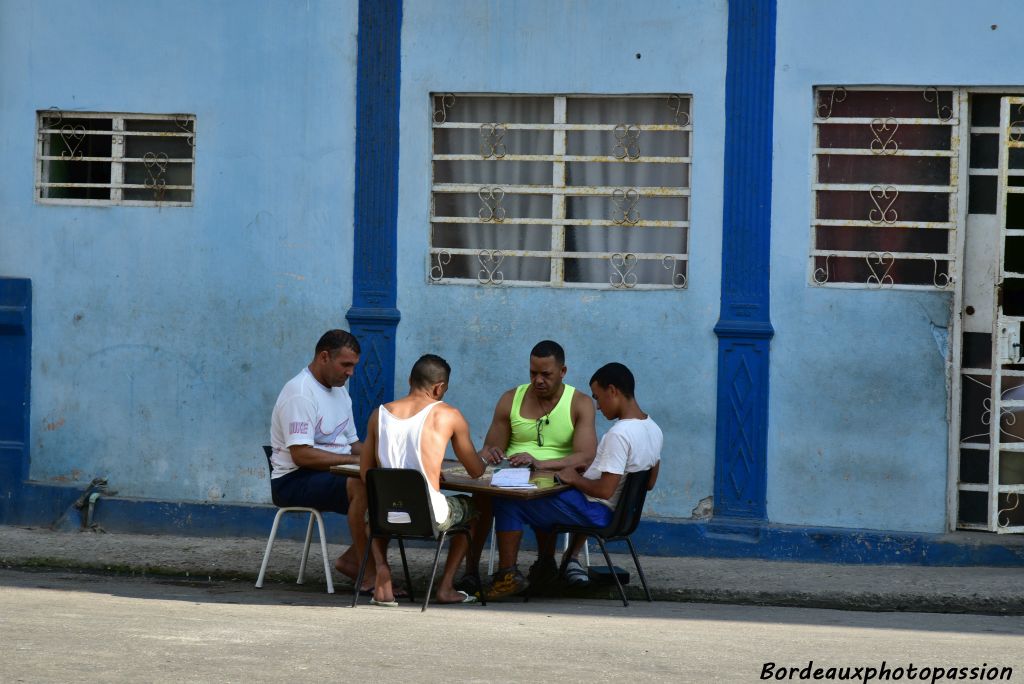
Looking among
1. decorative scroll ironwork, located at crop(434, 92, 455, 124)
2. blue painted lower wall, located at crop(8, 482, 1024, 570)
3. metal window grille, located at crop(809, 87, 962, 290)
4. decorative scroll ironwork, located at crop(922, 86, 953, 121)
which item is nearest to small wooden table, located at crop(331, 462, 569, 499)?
blue painted lower wall, located at crop(8, 482, 1024, 570)

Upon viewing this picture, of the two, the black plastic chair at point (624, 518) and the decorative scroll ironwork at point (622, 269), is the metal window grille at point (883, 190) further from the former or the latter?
the black plastic chair at point (624, 518)

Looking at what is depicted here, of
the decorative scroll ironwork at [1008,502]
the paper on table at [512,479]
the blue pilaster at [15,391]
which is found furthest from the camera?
the blue pilaster at [15,391]

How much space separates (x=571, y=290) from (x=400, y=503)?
Answer: 2.52 meters

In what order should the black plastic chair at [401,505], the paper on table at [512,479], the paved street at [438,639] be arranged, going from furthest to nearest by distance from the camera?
the paper on table at [512,479] → the black plastic chair at [401,505] → the paved street at [438,639]

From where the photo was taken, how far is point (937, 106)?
9102 millimetres

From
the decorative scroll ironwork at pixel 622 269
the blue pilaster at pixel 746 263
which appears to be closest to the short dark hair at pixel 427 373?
the decorative scroll ironwork at pixel 622 269

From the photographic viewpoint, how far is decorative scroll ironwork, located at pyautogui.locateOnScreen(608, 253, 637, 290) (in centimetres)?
955

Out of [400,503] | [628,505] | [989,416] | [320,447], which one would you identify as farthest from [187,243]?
[989,416]

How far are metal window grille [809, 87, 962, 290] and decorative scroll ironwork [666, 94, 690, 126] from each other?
2.64 feet

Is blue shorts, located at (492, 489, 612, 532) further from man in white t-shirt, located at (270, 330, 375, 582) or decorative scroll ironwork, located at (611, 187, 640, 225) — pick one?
decorative scroll ironwork, located at (611, 187, 640, 225)

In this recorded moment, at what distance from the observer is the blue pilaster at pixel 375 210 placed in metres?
9.70

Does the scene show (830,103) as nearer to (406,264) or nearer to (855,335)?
(855,335)

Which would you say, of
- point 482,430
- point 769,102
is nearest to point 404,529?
point 482,430

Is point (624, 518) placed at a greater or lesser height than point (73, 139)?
lesser
